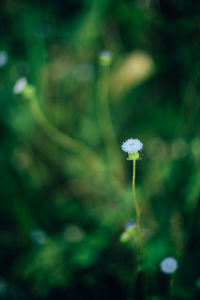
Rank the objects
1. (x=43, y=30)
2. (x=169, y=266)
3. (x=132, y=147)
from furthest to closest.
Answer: (x=43, y=30)
(x=169, y=266)
(x=132, y=147)

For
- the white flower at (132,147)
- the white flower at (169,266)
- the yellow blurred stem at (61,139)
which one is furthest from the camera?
the yellow blurred stem at (61,139)

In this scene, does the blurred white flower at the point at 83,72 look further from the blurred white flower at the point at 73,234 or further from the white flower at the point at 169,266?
the white flower at the point at 169,266

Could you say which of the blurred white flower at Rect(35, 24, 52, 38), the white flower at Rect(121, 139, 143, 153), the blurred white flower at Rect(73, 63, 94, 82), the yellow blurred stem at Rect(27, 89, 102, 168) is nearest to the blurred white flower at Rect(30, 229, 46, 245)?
the yellow blurred stem at Rect(27, 89, 102, 168)

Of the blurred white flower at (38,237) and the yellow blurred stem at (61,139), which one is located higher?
the yellow blurred stem at (61,139)

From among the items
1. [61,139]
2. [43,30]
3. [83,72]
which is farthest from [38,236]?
[43,30]

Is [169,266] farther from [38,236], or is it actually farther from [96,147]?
[96,147]

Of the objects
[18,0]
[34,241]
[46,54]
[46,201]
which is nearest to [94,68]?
[46,54]

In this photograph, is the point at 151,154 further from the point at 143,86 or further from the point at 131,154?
the point at 131,154

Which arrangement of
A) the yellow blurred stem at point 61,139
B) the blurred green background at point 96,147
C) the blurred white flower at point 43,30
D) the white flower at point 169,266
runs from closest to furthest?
1. the white flower at point 169,266
2. the blurred green background at point 96,147
3. the yellow blurred stem at point 61,139
4. the blurred white flower at point 43,30

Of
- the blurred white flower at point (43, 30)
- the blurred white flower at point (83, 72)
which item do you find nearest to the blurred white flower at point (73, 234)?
the blurred white flower at point (83, 72)
